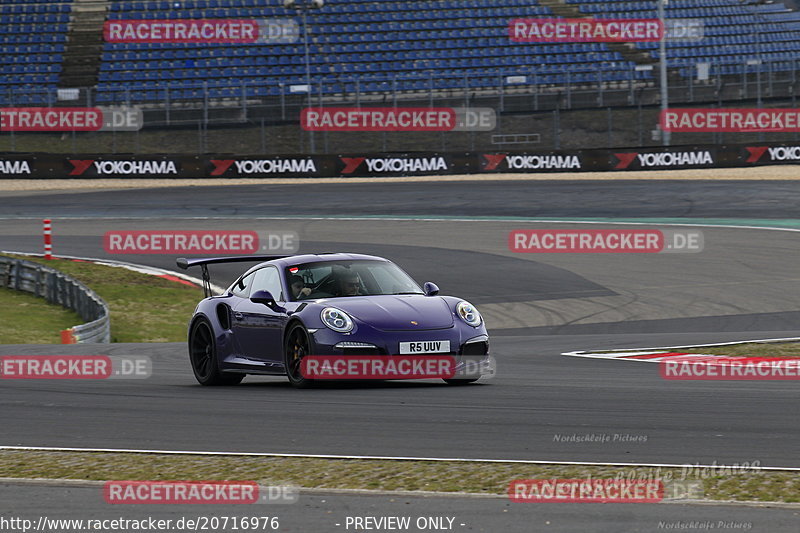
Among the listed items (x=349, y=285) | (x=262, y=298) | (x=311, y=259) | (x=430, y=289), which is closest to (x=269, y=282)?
(x=311, y=259)

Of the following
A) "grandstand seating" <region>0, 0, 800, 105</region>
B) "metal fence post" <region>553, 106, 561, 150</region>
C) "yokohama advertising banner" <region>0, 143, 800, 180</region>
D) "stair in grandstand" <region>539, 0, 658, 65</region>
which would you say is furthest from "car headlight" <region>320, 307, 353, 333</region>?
"stair in grandstand" <region>539, 0, 658, 65</region>

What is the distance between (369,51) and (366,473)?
44587 mm

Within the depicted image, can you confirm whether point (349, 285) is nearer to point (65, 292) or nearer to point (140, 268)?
point (65, 292)

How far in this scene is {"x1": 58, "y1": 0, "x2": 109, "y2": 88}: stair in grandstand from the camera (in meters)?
49.1

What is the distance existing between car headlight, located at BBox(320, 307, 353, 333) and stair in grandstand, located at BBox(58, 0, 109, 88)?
4122 cm

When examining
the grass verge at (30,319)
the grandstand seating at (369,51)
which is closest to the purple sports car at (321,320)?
the grass verge at (30,319)

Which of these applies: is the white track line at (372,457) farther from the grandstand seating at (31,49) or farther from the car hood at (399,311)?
the grandstand seating at (31,49)

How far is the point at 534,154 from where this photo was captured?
4169 centimetres

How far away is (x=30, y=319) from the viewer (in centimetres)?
2027

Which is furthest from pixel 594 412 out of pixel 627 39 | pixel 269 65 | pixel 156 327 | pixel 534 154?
pixel 627 39

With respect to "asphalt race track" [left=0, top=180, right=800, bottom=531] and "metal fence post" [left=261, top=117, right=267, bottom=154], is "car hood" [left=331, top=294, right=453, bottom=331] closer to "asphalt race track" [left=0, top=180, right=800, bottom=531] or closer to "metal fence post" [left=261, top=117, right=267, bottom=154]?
"asphalt race track" [left=0, top=180, right=800, bottom=531]

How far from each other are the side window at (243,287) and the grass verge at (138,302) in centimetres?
748

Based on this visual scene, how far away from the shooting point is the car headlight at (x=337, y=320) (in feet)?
31.8

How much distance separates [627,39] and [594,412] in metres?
45.3
